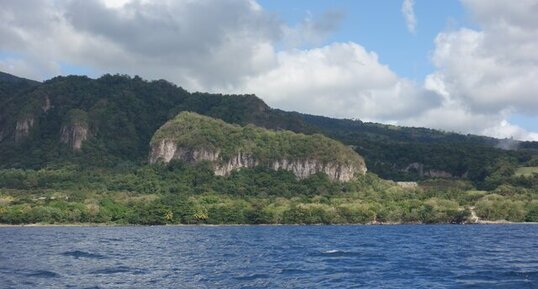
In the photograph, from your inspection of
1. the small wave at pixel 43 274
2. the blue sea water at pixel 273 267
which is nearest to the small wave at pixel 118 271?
the blue sea water at pixel 273 267

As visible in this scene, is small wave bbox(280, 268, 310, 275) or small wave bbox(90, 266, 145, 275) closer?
small wave bbox(280, 268, 310, 275)

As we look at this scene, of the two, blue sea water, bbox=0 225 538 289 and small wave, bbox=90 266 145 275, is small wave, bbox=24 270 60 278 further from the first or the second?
small wave, bbox=90 266 145 275

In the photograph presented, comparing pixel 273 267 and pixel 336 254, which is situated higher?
pixel 336 254

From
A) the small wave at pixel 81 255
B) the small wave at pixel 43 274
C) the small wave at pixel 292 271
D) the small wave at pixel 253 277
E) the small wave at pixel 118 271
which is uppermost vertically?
the small wave at pixel 292 271

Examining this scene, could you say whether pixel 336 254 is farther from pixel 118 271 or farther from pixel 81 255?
pixel 81 255

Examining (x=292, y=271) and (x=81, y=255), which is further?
(x=81, y=255)

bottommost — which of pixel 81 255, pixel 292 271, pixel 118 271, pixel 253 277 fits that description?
pixel 81 255

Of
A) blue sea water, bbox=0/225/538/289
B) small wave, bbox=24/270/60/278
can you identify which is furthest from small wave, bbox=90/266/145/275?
small wave, bbox=24/270/60/278

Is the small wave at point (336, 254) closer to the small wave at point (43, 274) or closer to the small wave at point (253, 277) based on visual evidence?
the small wave at point (253, 277)

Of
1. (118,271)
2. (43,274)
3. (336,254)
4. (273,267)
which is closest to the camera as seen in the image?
(43,274)

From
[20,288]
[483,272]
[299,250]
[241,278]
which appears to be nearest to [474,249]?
[299,250]

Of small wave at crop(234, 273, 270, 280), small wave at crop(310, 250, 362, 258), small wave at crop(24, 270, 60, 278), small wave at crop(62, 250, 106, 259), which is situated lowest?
small wave at crop(62, 250, 106, 259)

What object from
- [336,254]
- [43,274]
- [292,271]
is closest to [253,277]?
[292,271]

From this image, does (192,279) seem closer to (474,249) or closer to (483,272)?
(483,272)
